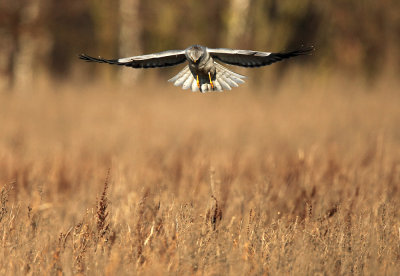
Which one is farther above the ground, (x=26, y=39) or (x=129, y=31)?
→ (x=129, y=31)

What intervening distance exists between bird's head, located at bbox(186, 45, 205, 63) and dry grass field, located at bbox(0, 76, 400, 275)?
0.74 meters

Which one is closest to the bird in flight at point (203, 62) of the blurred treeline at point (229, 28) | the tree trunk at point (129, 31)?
the blurred treeline at point (229, 28)

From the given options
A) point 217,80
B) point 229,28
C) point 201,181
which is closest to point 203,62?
point 217,80

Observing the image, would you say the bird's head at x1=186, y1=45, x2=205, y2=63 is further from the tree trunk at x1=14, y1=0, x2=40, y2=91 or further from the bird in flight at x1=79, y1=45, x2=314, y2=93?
the tree trunk at x1=14, y1=0, x2=40, y2=91

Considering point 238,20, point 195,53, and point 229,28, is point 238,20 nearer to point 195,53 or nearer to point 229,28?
point 229,28

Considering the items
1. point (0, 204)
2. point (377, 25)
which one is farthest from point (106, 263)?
point (377, 25)

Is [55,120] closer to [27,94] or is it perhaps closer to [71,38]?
[27,94]

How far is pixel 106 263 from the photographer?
254 cm

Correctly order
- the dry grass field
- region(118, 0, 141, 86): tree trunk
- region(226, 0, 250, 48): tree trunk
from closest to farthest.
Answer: the dry grass field, region(226, 0, 250, 48): tree trunk, region(118, 0, 141, 86): tree trunk

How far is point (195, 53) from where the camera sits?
2.59 m

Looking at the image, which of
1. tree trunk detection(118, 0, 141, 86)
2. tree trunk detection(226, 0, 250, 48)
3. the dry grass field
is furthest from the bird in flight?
tree trunk detection(118, 0, 141, 86)

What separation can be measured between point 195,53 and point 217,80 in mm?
485

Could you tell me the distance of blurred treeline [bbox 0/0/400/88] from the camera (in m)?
11.9

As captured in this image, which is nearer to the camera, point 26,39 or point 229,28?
point 229,28
